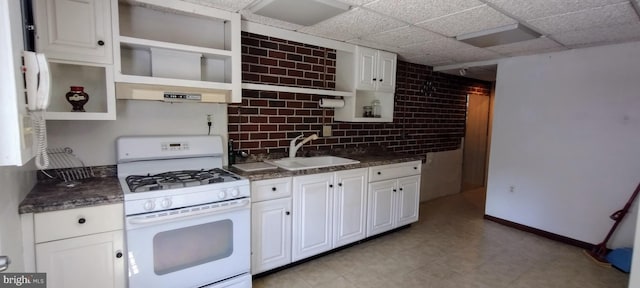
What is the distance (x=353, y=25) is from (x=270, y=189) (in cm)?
147

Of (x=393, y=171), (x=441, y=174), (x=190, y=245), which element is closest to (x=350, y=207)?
(x=393, y=171)

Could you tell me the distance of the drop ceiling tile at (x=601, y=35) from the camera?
248 centimetres

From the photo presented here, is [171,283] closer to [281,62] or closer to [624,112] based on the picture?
[281,62]

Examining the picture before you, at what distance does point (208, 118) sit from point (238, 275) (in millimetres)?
1221

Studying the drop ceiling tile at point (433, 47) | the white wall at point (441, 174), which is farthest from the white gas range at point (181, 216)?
the white wall at point (441, 174)

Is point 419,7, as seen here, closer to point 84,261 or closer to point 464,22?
point 464,22

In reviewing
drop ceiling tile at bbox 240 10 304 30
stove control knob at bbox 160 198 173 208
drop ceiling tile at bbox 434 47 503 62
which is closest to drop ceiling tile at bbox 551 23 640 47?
drop ceiling tile at bbox 434 47 503 62

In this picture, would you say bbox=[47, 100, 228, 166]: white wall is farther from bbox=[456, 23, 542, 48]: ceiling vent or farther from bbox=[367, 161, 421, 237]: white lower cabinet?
bbox=[456, 23, 542, 48]: ceiling vent

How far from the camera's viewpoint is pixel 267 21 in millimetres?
2529

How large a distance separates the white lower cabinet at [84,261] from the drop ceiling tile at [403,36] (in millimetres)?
2484

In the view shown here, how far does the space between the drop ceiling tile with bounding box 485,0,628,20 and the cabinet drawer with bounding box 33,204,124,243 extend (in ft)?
8.50

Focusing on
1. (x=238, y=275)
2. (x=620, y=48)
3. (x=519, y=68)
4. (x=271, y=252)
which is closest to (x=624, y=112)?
(x=620, y=48)

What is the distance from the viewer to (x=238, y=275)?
7.15 ft

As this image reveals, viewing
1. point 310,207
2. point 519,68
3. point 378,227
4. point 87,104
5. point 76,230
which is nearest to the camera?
point 76,230
